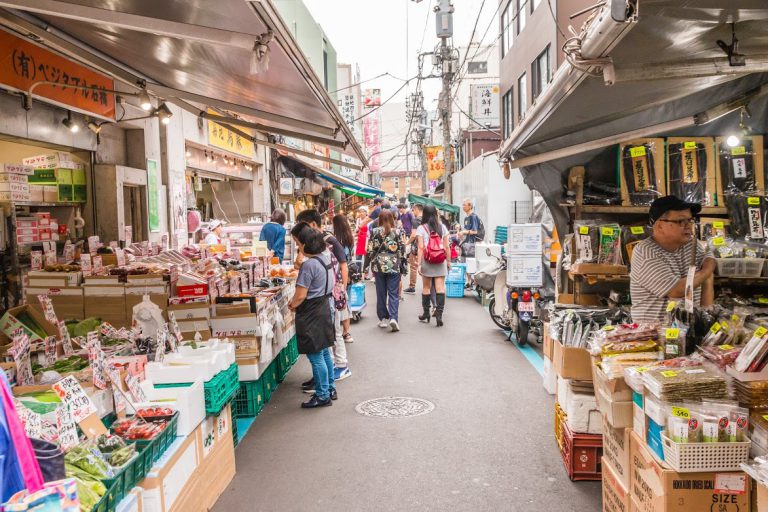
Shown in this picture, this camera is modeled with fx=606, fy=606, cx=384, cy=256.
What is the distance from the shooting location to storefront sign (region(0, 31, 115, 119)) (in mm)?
6070

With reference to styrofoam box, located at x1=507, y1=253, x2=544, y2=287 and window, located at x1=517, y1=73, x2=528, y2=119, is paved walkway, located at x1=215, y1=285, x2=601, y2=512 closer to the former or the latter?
styrofoam box, located at x1=507, y1=253, x2=544, y2=287

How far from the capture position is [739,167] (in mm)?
5973

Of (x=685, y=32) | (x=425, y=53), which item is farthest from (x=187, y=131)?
(x=425, y=53)

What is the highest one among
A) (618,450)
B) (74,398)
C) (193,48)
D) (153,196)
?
(193,48)

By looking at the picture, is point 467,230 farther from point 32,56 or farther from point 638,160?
point 32,56

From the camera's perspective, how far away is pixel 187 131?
1128cm

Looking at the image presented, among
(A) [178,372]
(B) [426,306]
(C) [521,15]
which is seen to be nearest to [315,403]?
(A) [178,372]

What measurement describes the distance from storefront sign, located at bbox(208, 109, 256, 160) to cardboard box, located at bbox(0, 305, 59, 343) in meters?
6.31

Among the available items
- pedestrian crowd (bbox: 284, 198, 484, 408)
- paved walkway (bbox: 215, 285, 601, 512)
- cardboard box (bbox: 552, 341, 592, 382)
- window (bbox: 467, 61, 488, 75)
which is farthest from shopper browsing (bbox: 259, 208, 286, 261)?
window (bbox: 467, 61, 488, 75)

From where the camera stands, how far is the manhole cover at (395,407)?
21.8 ft

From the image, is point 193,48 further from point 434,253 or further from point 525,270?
point 434,253

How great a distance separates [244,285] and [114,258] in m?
1.65

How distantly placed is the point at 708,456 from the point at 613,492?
3.62ft

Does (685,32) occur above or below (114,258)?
above
